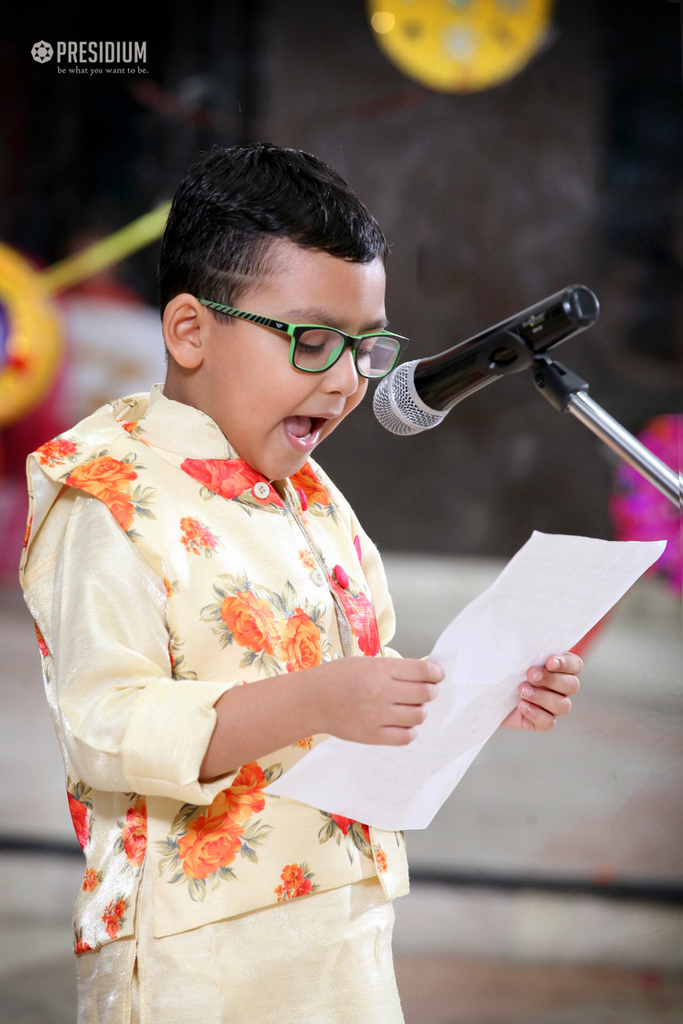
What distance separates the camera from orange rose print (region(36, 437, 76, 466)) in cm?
67

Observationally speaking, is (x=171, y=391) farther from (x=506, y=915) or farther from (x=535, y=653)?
(x=506, y=915)

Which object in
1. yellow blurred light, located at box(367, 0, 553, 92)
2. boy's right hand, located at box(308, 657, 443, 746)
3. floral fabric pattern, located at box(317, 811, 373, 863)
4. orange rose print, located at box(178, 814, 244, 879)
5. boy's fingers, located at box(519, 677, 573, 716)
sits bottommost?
floral fabric pattern, located at box(317, 811, 373, 863)

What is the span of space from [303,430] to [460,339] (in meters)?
0.91

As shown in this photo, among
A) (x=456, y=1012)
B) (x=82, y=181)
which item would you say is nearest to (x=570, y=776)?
(x=456, y=1012)

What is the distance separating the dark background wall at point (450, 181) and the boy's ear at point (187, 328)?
0.87 metres

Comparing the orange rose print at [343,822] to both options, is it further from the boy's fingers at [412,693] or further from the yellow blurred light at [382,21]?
the yellow blurred light at [382,21]

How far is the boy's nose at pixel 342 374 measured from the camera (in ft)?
2.30

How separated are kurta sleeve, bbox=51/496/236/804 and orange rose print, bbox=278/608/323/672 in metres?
0.10

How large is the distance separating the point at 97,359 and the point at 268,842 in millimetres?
1182

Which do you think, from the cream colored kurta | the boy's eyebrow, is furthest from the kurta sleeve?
the boy's eyebrow

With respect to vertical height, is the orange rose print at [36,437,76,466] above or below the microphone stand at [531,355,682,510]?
below

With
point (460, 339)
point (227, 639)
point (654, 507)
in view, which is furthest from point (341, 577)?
Result: point (654, 507)

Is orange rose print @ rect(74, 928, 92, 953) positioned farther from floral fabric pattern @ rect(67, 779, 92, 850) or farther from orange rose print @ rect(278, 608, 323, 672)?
orange rose print @ rect(278, 608, 323, 672)

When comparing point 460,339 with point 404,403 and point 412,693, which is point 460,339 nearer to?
point 404,403
